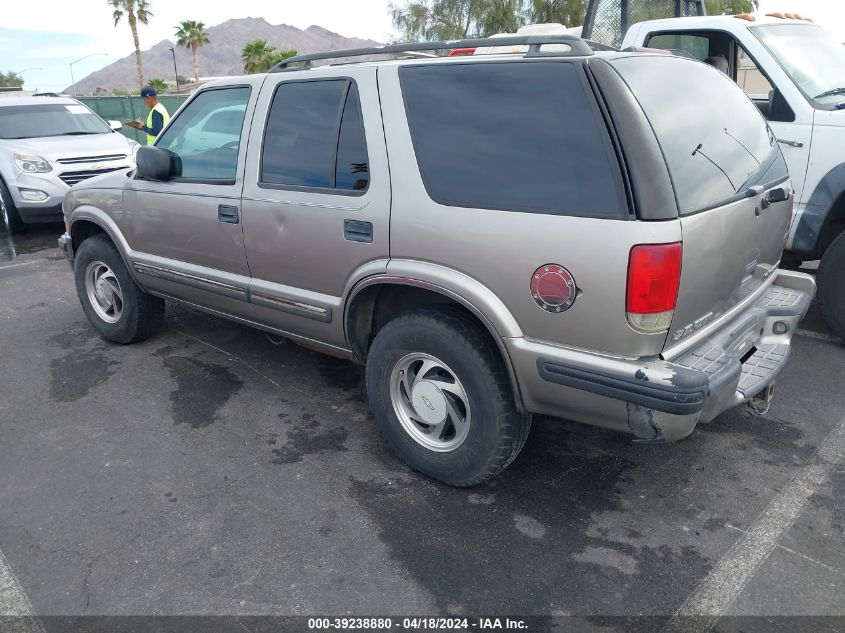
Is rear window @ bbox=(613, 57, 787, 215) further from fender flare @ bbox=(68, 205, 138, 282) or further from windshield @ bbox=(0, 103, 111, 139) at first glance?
windshield @ bbox=(0, 103, 111, 139)

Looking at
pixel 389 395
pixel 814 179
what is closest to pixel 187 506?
pixel 389 395

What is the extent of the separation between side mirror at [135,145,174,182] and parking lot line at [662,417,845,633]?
351 cm

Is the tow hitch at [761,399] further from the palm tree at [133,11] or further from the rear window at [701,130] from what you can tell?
the palm tree at [133,11]

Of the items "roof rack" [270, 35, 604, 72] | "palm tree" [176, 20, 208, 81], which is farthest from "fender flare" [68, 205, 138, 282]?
"palm tree" [176, 20, 208, 81]

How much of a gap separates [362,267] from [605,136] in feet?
4.08

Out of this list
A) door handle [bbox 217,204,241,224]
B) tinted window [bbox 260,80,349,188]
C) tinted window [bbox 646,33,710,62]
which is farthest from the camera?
tinted window [bbox 646,33,710,62]

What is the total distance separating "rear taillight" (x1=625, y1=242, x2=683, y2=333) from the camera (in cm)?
247

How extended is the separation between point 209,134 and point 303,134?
0.88m

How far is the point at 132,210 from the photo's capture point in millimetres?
4492

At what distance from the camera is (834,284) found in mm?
4562

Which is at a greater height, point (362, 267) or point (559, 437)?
point (362, 267)

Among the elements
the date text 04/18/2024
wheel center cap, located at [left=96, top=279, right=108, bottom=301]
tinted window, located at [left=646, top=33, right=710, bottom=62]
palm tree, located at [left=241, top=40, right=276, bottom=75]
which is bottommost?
the date text 04/18/2024

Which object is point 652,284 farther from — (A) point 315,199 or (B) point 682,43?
(B) point 682,43

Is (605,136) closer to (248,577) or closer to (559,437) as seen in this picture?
(559,437)
